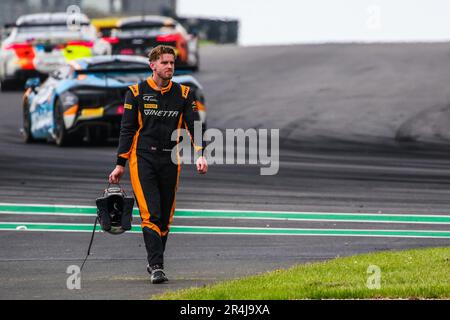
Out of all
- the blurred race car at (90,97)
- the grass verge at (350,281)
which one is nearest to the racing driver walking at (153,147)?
the grass verge at (350,281)

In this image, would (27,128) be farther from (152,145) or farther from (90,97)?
(152,145)

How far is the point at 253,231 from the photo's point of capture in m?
13.3

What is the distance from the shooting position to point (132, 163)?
1048 cm

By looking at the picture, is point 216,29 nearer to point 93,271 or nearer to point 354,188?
point 354,188

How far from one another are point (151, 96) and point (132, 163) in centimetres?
51

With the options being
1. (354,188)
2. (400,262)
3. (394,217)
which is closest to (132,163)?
(400,262)

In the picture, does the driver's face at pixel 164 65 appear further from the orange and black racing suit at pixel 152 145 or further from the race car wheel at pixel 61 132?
the race car wheel at pixel 61 132

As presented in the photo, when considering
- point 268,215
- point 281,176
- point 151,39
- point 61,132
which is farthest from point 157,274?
point 151,39

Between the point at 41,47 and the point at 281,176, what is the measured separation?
13537 mm

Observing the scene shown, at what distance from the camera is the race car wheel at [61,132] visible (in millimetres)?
21234

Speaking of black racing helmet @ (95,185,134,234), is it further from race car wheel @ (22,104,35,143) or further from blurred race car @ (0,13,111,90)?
blurred race car @ (0,13,111,90)

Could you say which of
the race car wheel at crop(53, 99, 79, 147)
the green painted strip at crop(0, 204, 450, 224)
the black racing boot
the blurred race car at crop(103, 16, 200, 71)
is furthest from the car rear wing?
the blurred race car at crop(103, 16, 200, 71)

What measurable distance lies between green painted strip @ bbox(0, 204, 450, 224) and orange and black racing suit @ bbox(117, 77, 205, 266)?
3.87 m

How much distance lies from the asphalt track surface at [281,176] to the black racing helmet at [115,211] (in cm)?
37
